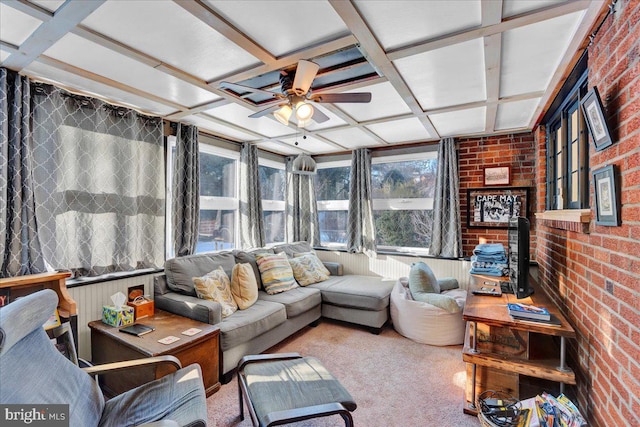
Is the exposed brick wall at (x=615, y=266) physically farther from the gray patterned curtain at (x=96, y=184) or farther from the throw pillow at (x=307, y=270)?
the gray patterned curtain at (x=96, y=184)

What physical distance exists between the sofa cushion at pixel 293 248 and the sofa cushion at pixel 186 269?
1.04 m

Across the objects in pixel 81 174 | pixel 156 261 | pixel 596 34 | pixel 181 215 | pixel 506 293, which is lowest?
pixel 506 293

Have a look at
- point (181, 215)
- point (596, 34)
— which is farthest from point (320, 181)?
point (596, 34)

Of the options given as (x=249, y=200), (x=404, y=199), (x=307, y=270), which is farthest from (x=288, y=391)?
(x=404, y=199)

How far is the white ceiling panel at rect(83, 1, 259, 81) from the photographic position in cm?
140

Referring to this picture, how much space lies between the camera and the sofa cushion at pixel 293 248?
4145 millimetres

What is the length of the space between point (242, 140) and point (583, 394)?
13.2ft

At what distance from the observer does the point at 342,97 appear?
6.47ft

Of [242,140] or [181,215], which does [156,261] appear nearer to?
[181,215]

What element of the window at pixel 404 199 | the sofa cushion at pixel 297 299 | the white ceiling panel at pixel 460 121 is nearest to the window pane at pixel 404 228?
the window at pixel 404 199

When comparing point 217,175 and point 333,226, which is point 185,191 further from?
point 333,226

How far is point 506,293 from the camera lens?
2334 mm

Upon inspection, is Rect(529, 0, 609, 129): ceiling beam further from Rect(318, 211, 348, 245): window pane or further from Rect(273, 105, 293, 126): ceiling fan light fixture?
Rect(318, 211, 348, 245): window pane

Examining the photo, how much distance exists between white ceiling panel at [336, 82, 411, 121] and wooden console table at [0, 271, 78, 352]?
8.43 ft
